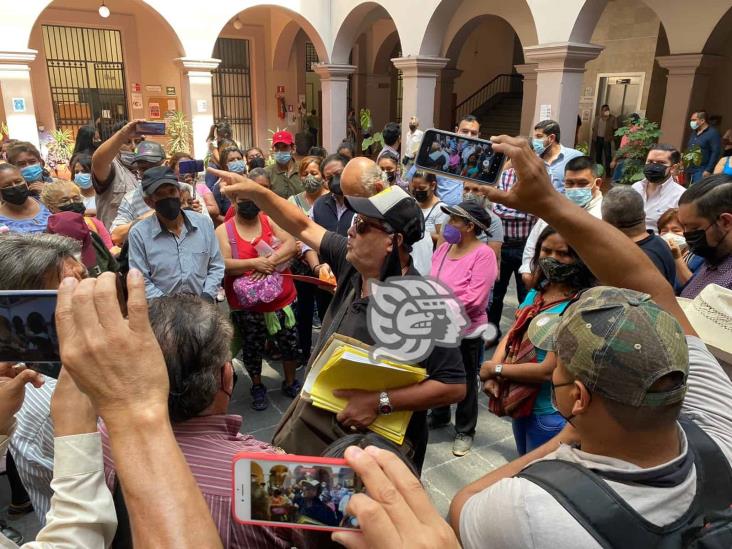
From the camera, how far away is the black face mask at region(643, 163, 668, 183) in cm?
468

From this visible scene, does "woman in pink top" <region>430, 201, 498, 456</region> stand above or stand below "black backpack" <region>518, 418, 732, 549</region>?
below

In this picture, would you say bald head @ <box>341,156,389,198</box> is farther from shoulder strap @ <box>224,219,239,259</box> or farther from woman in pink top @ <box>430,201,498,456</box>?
shoulder strap @ <box>224,219,239,259</box>

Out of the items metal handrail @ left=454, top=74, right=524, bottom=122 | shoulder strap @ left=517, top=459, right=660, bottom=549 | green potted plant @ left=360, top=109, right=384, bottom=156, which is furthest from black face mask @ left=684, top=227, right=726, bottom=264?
metal handrail @ left=454, top=74, right=524, bottom=122

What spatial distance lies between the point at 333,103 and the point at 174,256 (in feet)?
34.2

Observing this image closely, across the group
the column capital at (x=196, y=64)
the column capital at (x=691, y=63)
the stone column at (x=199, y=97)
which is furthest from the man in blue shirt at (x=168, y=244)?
the column capital at (x=691, y=63)

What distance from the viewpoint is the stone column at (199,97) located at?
11445 mm

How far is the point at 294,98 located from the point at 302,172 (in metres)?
13.4

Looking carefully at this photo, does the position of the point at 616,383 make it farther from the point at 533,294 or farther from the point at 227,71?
the point at 227,71

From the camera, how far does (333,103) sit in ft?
42.6

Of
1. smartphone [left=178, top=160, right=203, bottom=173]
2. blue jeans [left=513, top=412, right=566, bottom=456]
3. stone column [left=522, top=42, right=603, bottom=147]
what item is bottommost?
blue jeans [left=513, top=412, right=566, bottom=456]

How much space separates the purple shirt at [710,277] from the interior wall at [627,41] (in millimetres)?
12592

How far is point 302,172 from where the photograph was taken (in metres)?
5.38

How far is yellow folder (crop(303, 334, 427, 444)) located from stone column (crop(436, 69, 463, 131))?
49.6ft
